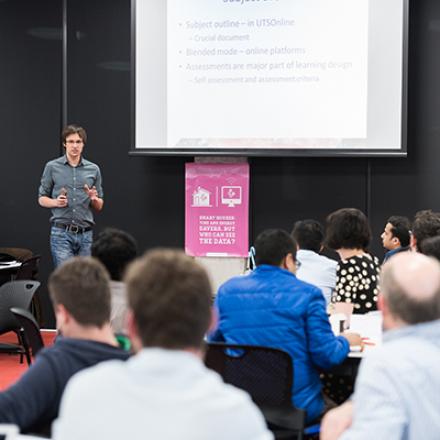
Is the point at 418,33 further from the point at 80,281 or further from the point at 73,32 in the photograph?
the point at 80,281

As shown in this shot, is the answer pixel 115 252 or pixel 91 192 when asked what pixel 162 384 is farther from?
pixel 91 192

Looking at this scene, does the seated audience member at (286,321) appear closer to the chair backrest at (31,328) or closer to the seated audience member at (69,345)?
the chair backrest at (31,328)

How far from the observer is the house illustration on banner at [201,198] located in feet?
22.2

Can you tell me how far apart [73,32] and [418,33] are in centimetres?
300

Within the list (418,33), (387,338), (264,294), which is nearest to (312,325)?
(264,294)

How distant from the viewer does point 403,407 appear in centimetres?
176

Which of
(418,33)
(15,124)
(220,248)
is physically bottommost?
(220,248)

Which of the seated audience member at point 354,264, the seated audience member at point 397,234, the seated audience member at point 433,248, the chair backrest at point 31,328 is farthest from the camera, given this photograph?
the seated audience member at point 397,234

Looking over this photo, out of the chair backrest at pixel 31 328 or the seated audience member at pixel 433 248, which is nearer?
the chair backrest at pixel 31 328

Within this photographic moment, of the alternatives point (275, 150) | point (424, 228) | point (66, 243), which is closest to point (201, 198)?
point (275, 150)

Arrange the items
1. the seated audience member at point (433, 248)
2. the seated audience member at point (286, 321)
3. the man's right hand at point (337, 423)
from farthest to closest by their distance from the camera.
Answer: the seated audience member at point (433, 248)
the seated audience member at point (286, 321)
the man's right hand at point (337, 423)

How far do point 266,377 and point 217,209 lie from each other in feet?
13.1

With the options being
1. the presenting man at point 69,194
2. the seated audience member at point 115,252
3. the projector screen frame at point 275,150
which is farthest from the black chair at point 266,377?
the projector screen frame at point 275,150

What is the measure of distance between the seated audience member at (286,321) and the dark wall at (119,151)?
11.9ft
